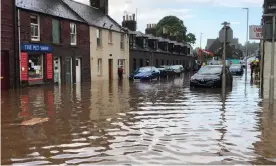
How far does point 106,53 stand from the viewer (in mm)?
36594

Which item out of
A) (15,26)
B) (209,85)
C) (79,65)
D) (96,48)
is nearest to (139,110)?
(209,85)

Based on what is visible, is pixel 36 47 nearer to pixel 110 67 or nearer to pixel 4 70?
pixel 4 70

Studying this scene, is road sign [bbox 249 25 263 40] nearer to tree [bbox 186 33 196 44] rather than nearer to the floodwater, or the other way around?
the floodwater

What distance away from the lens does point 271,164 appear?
18.2 ft

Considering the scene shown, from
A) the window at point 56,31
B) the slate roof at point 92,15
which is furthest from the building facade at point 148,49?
the window at point 56,31

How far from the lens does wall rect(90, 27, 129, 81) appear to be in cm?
3366

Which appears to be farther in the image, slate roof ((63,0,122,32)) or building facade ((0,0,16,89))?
slate roof ((63,0,122,32))

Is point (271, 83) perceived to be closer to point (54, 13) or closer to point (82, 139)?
point (82, 139)

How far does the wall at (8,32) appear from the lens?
21.6m

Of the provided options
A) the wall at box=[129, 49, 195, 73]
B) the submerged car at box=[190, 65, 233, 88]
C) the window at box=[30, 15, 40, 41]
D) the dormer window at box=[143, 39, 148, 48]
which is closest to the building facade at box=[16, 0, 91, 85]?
the window at box=[30, 15, 40, 41]

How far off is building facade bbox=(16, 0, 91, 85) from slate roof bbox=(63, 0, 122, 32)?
1.88 metres

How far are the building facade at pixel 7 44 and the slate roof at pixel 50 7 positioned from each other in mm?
1197

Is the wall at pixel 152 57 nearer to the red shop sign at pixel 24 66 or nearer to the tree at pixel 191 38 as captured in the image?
the tree at pixel 191 38

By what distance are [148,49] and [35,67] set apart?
1117 inches
